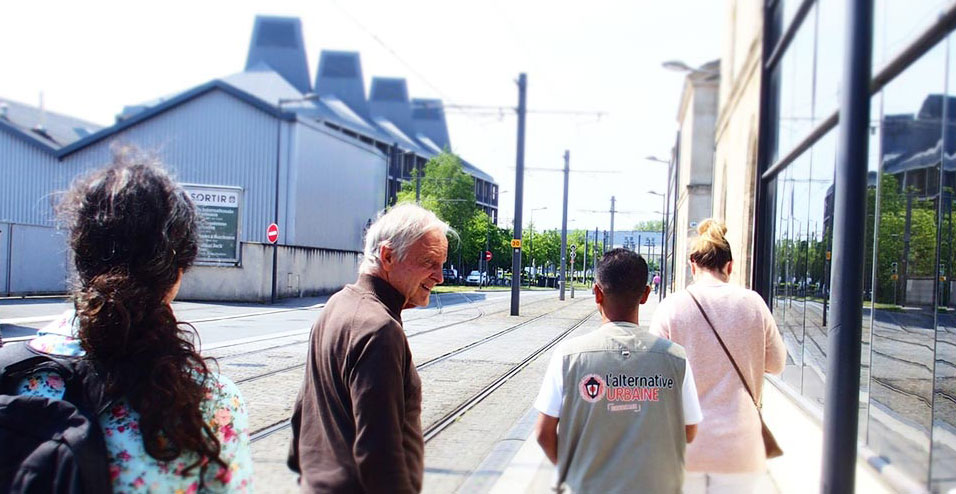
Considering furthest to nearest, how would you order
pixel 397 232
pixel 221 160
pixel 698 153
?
pixel 221 160 < pixel 698 153 < pixel 397 232

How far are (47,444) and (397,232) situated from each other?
54.7 inches

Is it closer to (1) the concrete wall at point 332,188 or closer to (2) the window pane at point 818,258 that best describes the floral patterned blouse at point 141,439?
(2) the window pane at point 818,258

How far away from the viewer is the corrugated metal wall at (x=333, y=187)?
1463 inches

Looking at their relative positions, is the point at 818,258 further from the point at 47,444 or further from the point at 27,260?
the point at 27,260

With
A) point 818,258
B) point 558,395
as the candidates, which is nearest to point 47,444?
point 558,395

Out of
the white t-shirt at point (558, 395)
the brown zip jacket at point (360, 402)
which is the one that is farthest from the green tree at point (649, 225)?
the brown zip jacket at point (360, 402)

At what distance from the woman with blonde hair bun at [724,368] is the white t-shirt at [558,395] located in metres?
0.57

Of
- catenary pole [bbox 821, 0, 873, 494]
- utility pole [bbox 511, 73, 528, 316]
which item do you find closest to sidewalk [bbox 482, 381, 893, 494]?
catenary pole [bbox 821, 0, 873, 494]

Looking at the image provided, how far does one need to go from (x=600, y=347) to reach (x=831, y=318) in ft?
2.96

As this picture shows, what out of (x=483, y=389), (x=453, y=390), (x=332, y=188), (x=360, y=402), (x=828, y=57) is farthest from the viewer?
(x=332, y=188)

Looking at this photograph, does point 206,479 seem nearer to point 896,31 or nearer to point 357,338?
point 357,338

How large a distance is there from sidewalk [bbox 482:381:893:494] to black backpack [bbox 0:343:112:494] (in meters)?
3.40

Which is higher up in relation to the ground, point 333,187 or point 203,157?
point 203,157

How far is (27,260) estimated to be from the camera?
1050 inches
